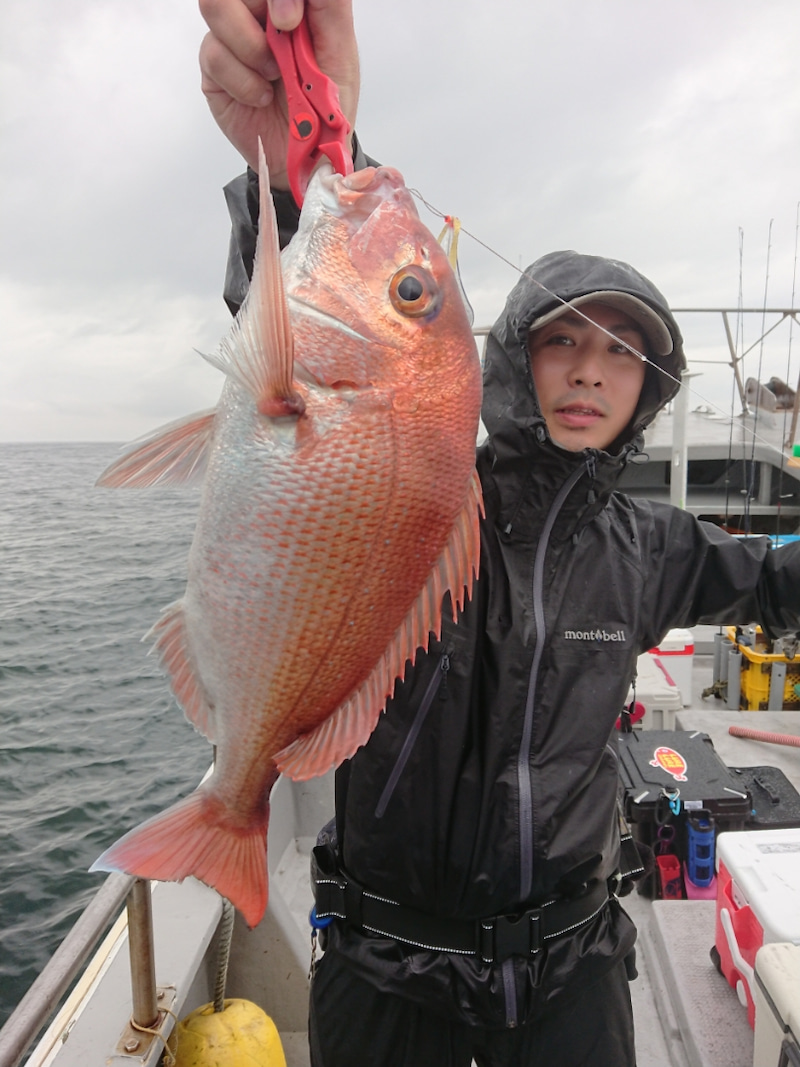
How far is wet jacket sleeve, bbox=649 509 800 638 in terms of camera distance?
1888mm

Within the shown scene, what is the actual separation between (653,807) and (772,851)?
1.07 metres

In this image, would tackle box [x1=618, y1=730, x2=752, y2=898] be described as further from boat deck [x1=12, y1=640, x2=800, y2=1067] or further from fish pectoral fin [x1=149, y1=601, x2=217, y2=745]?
fish pectoral fin [x1=149, y1=601, x2=217, y2=745]

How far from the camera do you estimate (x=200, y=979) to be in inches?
102

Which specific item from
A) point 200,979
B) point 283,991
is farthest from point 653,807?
point 200,979

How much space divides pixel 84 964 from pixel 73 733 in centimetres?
828

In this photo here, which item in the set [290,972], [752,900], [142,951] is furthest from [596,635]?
[290,972]

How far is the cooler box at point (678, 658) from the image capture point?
550 cm

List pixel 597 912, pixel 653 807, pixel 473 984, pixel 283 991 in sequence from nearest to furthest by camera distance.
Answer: pixel 473 984
pixel 597 912
pixel 283 991
pixel 653 807

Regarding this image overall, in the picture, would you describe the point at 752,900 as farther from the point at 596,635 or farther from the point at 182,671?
the point at 182,671

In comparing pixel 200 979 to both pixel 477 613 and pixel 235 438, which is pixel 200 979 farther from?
pixel 235 438

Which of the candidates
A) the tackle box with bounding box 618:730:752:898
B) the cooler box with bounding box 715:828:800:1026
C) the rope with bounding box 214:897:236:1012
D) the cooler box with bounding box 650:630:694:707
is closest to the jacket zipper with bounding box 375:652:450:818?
the rope with bounding box 214:897:236:1012

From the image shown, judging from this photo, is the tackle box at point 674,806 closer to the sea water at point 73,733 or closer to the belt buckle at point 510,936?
the belt buckle at point 510,936

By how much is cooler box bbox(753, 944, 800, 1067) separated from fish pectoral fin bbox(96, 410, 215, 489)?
182cm

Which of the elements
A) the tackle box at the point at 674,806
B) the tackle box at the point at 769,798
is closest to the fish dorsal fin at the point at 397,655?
the tackle box at the point at 674,806
